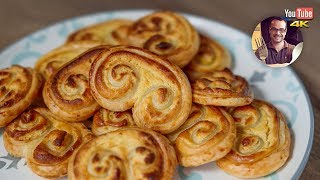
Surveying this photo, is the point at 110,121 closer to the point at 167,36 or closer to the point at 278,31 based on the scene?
the point at 167,36

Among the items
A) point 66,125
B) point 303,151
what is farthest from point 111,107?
point 303,151

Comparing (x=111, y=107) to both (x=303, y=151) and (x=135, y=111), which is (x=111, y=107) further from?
(x=303, y=151)

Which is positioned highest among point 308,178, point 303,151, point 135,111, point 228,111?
point 135,111

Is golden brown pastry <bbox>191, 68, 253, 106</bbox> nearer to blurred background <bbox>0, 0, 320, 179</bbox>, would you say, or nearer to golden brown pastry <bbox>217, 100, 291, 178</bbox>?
golden brown pastry <bbox>217, 100, 291, 178</bbox>

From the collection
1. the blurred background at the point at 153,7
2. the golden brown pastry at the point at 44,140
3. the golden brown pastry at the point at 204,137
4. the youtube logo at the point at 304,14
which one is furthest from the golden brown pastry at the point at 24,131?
the youtube logo at the point at 304,14

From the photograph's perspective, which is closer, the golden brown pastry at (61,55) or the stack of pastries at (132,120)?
the stack of pastries at (132,120)

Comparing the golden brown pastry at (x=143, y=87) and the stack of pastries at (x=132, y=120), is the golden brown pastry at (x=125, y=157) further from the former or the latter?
the golden brown pastry at (x=143, y=87)
